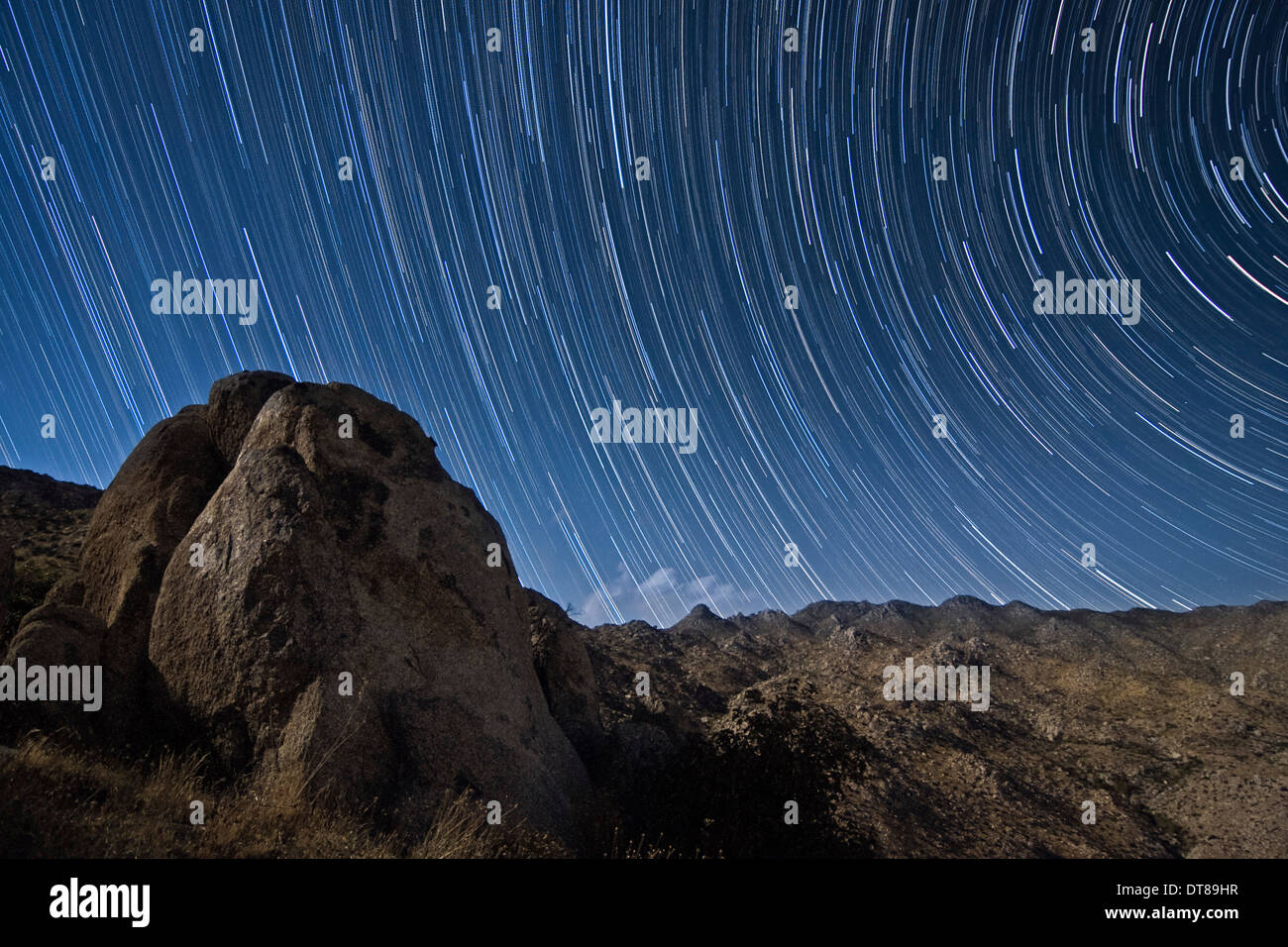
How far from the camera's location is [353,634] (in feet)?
34.7

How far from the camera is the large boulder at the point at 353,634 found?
970cm

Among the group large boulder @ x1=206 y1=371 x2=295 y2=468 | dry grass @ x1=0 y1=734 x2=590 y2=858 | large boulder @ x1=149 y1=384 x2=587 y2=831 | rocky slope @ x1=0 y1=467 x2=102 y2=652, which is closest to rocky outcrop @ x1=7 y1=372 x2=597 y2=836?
large boulder @ x1=149 y1=384 x2=587 y2=831

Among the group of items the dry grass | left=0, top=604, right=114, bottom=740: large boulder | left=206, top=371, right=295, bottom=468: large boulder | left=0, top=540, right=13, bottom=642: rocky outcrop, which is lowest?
the dry grass

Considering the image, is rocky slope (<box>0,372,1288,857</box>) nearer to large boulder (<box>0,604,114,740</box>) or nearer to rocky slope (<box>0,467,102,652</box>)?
large boulder (<box>0,604,114,740</box>)

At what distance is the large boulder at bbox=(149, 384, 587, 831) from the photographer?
9.70 metres

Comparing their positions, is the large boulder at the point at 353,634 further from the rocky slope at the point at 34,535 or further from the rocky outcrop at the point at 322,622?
the rocky slope at the point at 34,535

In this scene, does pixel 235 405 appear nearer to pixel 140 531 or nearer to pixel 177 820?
pixel 140 531

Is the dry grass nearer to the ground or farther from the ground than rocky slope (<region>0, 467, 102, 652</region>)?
nearer to the ground

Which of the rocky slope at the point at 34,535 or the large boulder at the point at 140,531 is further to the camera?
the rocky slope at the point at 34,535

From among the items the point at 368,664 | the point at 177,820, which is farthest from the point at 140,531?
the point at 177,820

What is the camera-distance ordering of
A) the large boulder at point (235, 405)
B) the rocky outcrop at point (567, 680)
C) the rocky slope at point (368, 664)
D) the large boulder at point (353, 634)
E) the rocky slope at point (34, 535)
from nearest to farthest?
1. the large boulder at point (353, 634)
2. the rocky slope at point (368, 664)
3. the rocky slope at point (34, 535)
4. the large boulder at point (235, 405)
5. the rocky outcrop at point (567, 680)

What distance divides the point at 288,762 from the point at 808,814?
36.3ft

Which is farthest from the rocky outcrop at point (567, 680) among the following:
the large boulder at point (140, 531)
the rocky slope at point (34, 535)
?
the rocky slope at point (34, 535)
